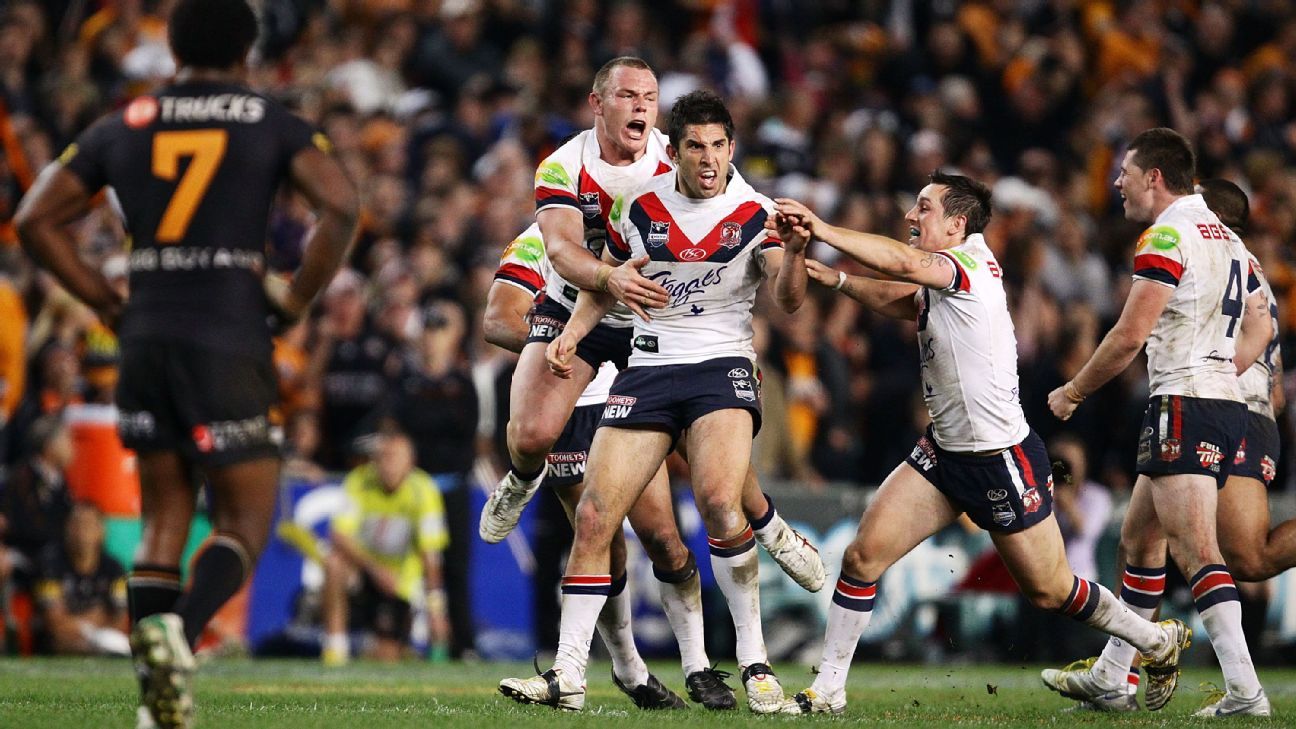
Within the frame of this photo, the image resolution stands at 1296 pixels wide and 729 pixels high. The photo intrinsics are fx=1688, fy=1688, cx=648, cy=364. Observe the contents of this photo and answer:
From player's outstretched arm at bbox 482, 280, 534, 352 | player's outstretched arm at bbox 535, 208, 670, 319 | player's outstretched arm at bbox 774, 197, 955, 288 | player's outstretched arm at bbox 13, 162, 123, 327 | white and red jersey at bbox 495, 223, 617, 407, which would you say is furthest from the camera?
white and red jersey at bbox 495, 223, 617, 407

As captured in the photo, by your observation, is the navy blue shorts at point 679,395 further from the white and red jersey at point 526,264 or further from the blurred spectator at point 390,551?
the blurred spectator at point 390,551

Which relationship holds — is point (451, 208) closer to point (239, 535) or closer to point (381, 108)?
point (381, 108)

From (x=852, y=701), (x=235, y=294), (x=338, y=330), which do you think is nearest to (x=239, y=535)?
(x=235, y=294)

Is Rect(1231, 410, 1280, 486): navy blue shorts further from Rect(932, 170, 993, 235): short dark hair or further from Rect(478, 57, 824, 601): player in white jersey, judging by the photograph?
Rect(478, 57, 824, 601): player in white jersey

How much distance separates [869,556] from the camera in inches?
338

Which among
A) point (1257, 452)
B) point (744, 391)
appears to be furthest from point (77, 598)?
point (1257, 452)

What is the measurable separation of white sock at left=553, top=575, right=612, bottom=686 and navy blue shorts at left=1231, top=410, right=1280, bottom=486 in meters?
3.54

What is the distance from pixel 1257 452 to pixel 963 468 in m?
1.87

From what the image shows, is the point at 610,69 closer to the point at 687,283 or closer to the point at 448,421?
the point at 687,283

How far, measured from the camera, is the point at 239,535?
6.56 meters

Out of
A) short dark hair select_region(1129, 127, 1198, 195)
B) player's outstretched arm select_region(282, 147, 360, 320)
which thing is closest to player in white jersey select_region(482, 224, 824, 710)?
short dark hair select_region(1129, 127, 1198, 195)

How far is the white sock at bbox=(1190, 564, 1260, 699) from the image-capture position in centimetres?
885

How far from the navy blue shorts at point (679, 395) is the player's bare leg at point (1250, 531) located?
272 centimetres

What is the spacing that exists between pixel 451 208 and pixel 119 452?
4.12 meters
